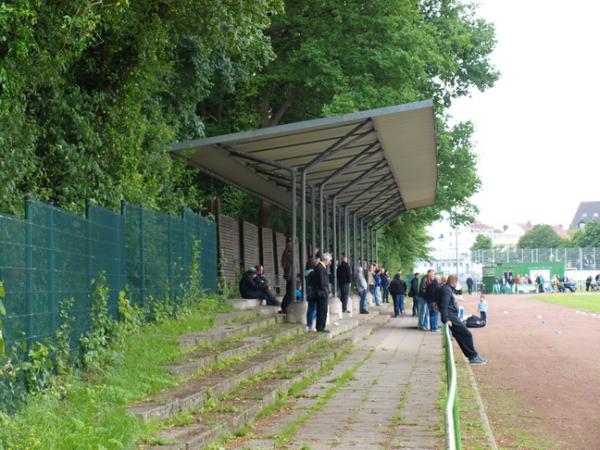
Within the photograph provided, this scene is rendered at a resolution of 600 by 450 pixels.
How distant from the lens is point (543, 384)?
15211 mm

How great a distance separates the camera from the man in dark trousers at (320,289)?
1955cm

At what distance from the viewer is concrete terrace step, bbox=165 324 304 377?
11.0 metres

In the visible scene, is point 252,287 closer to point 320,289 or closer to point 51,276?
point 320,289

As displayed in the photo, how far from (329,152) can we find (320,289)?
117 inches

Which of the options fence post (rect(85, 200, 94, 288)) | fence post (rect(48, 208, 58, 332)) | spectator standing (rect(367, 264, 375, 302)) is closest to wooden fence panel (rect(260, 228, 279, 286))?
spectator standing (rect(367, 264, 375, 302))

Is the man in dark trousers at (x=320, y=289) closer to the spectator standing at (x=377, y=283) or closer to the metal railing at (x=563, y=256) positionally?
the spectator standing at (x=377, y=283)

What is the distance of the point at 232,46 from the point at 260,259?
15.3 m

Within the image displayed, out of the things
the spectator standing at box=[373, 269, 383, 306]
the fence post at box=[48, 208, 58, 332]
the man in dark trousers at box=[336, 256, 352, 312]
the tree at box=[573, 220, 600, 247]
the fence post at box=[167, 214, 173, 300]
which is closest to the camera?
the fence post at box=[48, 208, 58, 332]

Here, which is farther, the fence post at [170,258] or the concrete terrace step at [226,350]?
the fence post at [170,258]

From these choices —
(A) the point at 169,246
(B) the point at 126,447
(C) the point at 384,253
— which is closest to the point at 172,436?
(B) the point at 126,447

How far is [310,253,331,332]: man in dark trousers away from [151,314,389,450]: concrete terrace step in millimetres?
2715

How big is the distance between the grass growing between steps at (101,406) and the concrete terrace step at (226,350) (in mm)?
256

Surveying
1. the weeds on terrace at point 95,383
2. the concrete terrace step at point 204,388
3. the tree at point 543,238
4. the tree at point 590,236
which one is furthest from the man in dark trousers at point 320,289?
the tree at point 543,238

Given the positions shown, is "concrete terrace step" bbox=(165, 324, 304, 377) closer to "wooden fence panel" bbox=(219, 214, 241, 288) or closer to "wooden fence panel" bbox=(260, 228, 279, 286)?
"wooden fence panel" bbox=(219, 214, 241, 288)
